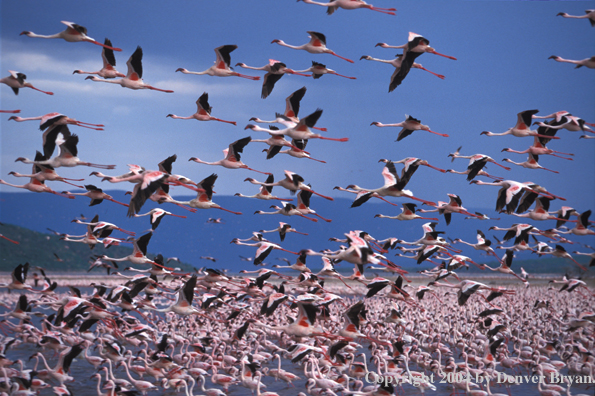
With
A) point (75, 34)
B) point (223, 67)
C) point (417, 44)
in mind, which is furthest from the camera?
point (223, 67)

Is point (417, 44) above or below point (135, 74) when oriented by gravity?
above

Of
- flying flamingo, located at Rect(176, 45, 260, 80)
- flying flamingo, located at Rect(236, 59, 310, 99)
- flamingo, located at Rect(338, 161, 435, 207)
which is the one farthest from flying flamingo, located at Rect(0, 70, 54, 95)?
flamingo, located at Rect(338, 161, 435, 207)

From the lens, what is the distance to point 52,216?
537 feet

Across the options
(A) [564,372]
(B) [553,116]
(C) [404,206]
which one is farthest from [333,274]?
(A) [564,372]

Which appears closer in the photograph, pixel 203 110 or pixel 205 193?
pixel 205 193

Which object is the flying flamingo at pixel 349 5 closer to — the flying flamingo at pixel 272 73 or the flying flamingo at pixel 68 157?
the flying flamingo at pixel 272 73

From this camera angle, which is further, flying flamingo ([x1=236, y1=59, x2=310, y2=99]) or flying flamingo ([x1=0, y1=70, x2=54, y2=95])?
flying flamingo ([x1=236, y1=59, x2=310, y2=99])

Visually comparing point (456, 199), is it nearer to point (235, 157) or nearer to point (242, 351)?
point (235, 157)

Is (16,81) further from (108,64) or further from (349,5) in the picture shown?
(349,5)

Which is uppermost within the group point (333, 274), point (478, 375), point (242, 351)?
point (333, 274)

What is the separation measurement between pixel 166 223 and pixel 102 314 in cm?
16249

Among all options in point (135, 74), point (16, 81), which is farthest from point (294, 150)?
point (16, 81)

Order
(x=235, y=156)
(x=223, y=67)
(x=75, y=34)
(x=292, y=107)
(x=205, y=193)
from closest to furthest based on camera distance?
(x=75, y=34) → (x=292, y=107) → (x=205, y=193) → (x=235, y=156) → (x=223, y=67)

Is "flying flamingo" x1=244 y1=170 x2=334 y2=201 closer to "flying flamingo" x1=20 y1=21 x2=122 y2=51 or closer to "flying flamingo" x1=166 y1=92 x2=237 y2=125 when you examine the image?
"flying flamingo" x1=166 y1=92 x2=237 y2=125
